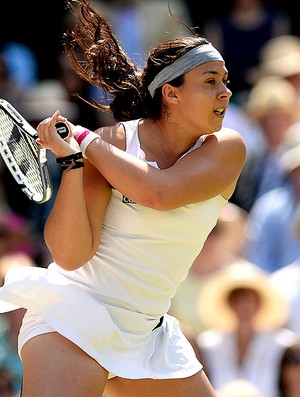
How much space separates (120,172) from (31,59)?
6.45 metres

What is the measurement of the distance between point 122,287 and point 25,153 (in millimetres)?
560

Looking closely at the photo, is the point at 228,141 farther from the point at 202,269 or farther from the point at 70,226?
the point at 202,269

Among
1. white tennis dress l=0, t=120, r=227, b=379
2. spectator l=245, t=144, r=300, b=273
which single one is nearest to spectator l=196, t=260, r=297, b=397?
spectator l=245, t=144, r=300, b=273

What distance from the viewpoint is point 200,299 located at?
23.0 feet

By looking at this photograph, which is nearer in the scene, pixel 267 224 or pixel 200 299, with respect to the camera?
pixel 200 299

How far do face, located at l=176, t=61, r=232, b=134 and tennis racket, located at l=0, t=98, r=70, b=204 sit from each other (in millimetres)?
446

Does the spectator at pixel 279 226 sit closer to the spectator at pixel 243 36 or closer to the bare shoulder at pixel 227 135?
the spectator at pixel 243 36

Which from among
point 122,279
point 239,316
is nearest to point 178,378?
point 122,279

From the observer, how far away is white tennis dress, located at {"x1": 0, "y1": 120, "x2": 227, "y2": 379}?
3.85 metres

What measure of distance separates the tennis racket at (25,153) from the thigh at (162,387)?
0.74 metres

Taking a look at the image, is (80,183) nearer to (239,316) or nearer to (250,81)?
(239,316)

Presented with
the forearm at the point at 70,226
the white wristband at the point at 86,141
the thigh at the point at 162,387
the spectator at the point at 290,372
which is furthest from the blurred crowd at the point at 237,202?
the thigh at the point at 162,387

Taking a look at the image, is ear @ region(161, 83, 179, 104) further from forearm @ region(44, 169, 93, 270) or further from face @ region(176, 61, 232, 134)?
forearm @ region(44, 169, 93, 270)

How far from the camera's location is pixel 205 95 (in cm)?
389
